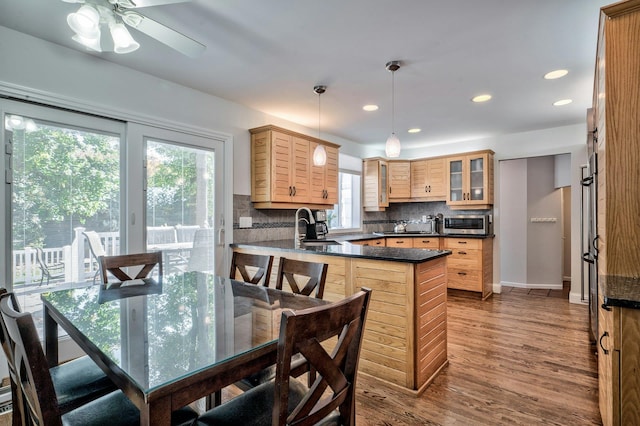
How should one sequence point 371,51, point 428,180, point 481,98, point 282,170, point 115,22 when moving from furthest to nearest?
point 428,180, point 282,170, point 481,98, point 371,51, point 115,22

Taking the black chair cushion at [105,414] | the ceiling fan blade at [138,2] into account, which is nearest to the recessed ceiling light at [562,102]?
the ceiling fan blade at [138,2]

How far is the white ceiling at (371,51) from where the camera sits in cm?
196

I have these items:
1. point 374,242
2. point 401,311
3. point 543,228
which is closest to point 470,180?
point 543,228

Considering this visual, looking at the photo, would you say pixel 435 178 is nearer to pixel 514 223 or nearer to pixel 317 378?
pixel 514 223

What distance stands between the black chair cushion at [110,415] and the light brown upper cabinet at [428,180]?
5038 mm

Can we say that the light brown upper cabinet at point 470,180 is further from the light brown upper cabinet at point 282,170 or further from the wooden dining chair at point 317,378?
the wooden dining chair at point 317,378

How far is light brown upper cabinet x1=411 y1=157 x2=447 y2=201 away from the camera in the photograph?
5402 mm

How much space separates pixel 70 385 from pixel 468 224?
5.09 metres

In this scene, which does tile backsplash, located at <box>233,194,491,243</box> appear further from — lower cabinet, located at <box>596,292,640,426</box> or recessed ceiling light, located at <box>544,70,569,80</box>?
lower cabinet, located at <box>596,292,640,426</box>

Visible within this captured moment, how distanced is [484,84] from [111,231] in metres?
3.70

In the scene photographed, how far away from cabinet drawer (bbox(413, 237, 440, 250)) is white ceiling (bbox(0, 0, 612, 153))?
6.57ft

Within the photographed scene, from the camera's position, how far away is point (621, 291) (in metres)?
1.28

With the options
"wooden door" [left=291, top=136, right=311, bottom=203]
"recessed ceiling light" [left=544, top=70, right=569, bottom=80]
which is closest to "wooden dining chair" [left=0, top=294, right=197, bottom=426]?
"wooden door" [left=291, top=136, right=311, bottom=203]

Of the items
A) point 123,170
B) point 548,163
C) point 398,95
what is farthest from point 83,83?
point 548,163
